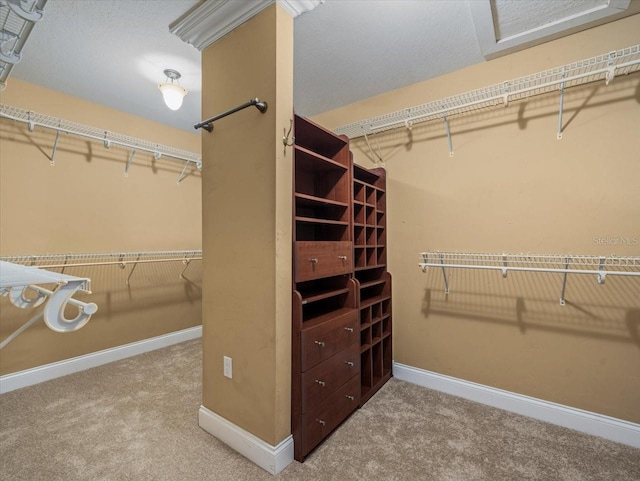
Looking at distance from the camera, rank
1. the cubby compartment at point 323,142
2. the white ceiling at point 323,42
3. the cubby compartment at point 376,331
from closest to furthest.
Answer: the white ceiling at point 323,42
the cubby compartment at point 323,142
the cubby compartment at point 376,331

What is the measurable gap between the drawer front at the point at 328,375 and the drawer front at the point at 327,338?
0.04 meters

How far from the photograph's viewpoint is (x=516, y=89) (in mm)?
2098

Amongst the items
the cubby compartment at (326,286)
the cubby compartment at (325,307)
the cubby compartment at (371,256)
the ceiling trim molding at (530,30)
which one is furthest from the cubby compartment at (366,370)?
the ceiling trim molding at (530,30)

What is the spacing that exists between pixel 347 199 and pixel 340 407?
4.57ft

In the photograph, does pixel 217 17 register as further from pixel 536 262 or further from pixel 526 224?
pixel 536 262

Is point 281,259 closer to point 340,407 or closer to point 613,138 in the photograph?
point 340,407

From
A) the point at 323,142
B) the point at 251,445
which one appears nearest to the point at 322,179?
the point at 323,142

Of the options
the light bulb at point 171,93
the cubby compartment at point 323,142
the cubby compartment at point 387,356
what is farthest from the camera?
the cubby compartment at point 387,356

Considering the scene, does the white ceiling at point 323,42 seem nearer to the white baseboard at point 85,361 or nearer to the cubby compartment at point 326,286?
the cubby compartment at point 326,286

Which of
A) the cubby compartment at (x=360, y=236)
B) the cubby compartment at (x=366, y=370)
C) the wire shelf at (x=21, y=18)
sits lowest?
the cubby compartment at (x=366, y=370)

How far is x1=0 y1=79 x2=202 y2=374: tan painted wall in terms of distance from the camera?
2.43 meters

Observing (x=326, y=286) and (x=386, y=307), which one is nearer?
(x=326, y=286)

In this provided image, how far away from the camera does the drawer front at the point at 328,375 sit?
1648mm

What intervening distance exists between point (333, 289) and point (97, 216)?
2487 mm
